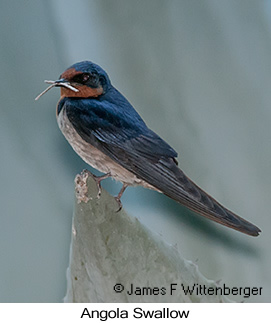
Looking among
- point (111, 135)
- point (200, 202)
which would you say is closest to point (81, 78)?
point (111, 135)

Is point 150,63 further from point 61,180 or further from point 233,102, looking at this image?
point 61,180

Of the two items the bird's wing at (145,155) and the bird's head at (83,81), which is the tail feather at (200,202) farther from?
the bird's head at (83,81)

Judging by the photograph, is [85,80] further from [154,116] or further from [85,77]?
[154,116]

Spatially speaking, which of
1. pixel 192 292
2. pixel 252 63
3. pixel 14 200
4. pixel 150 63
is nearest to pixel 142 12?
pixel 150 63

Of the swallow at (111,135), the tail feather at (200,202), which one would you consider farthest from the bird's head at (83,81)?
the tail feather at (200,202)

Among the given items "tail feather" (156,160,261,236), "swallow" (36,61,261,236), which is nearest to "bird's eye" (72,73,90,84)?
"swallow" (36,61,261,236)
